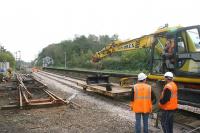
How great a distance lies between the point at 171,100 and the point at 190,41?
2.82 m

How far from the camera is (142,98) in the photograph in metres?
7.70

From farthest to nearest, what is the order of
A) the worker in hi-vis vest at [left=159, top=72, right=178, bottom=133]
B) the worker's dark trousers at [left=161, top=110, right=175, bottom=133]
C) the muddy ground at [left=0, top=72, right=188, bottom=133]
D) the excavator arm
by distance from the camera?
the excavator arm, the muddy ground at [left=0, top=72, right=188, bottom=133], the worker's dark trousers at [left=161, top=110, right=175, bottom=133], the worker in hi-vis vest at [left=159, top=72, right=178, bottom=133]

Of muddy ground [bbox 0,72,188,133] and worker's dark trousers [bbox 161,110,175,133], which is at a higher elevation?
worker's dark trousers [bbox 161,110,175,133]

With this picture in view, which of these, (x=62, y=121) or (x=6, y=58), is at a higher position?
(x=6, y=58)

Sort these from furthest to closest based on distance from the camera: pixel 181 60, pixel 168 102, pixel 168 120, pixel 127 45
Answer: pixel 127 45 → pixel 181 60 → pixel 168 120 → pixel 168 102

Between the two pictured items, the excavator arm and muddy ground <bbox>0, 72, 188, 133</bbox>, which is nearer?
muddy ground <bbox>0, 72, 188, 133</bbox>

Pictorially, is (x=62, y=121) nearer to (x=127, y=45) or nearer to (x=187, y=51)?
(x=187, y=51)

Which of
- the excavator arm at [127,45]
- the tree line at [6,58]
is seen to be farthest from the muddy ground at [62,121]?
the tree line at [6,58]

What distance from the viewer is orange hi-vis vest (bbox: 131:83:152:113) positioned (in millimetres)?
7688

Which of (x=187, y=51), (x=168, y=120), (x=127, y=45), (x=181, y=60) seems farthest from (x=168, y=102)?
(x=127, y=45)

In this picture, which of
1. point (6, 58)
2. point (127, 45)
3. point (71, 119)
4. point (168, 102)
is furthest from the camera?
point (6, 58)

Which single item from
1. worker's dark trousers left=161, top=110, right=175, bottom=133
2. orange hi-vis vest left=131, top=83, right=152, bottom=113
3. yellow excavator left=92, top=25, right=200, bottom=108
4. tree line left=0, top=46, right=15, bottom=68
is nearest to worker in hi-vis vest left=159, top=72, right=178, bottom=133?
worker's dark trousers left=161, top=110, right=175, bottom=133

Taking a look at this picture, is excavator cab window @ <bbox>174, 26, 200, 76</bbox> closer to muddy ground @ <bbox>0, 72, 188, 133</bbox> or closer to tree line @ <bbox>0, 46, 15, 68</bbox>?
muddy ground @ <bbox>0, 72, 188, 133</bbox>

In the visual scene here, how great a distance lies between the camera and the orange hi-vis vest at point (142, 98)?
769 cm
